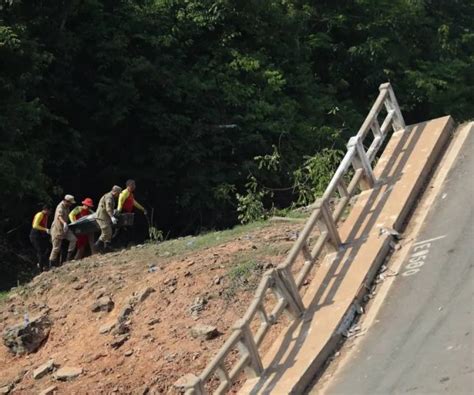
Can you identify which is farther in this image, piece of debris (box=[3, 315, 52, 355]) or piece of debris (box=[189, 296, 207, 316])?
piece of debris (box=[3, 315, 52, 355])

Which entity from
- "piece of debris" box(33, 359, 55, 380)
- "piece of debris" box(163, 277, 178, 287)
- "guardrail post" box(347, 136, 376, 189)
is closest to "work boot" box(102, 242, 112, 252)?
"piece of debris" box(163, 277, 178, 287)

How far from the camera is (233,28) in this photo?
28047 mm

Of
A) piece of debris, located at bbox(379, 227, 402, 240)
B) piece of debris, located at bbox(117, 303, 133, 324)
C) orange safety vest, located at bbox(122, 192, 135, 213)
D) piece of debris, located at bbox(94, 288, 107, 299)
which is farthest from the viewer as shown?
orange safety vest, located at bbox(122, 192, 135, 213)

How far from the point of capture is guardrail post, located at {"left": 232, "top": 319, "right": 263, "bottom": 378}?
1052 centimetres

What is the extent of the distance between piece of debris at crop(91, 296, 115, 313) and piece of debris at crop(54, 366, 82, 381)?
142 centimetres

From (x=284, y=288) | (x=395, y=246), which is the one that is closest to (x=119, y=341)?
(x=284, y=288)

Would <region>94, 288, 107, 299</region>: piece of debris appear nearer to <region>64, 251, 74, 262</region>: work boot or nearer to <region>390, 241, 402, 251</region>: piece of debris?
<region>64, 251, 74, 262</region>: work boot

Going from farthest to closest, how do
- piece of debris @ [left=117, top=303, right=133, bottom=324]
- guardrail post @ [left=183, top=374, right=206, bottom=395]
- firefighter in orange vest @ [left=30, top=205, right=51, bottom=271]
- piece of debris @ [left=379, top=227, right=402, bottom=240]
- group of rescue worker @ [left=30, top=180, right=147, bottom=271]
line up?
firefighter in orange vest @ [left=30, top=205, right=51, bottom=271] → group of rescue worker @ [left=30, top=180, right=147, bottom=271] → piece of debris @ [left=117, top=303, right=133, bottom=324] → piece of debris @ [left=379, top=227, right=402, bottom=240] → guardrail post @ [left=183, top=374, right=206, bottom=395]

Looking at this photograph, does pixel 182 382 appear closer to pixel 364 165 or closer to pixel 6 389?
pixel 6 389

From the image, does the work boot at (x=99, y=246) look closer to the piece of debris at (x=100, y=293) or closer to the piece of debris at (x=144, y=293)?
the piece of debris at (x=100, y=293)

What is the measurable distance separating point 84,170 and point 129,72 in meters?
3.33

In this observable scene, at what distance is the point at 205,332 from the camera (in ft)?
40.5

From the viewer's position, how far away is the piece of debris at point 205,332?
12328 millimetres

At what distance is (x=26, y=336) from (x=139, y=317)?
6.86 ft
